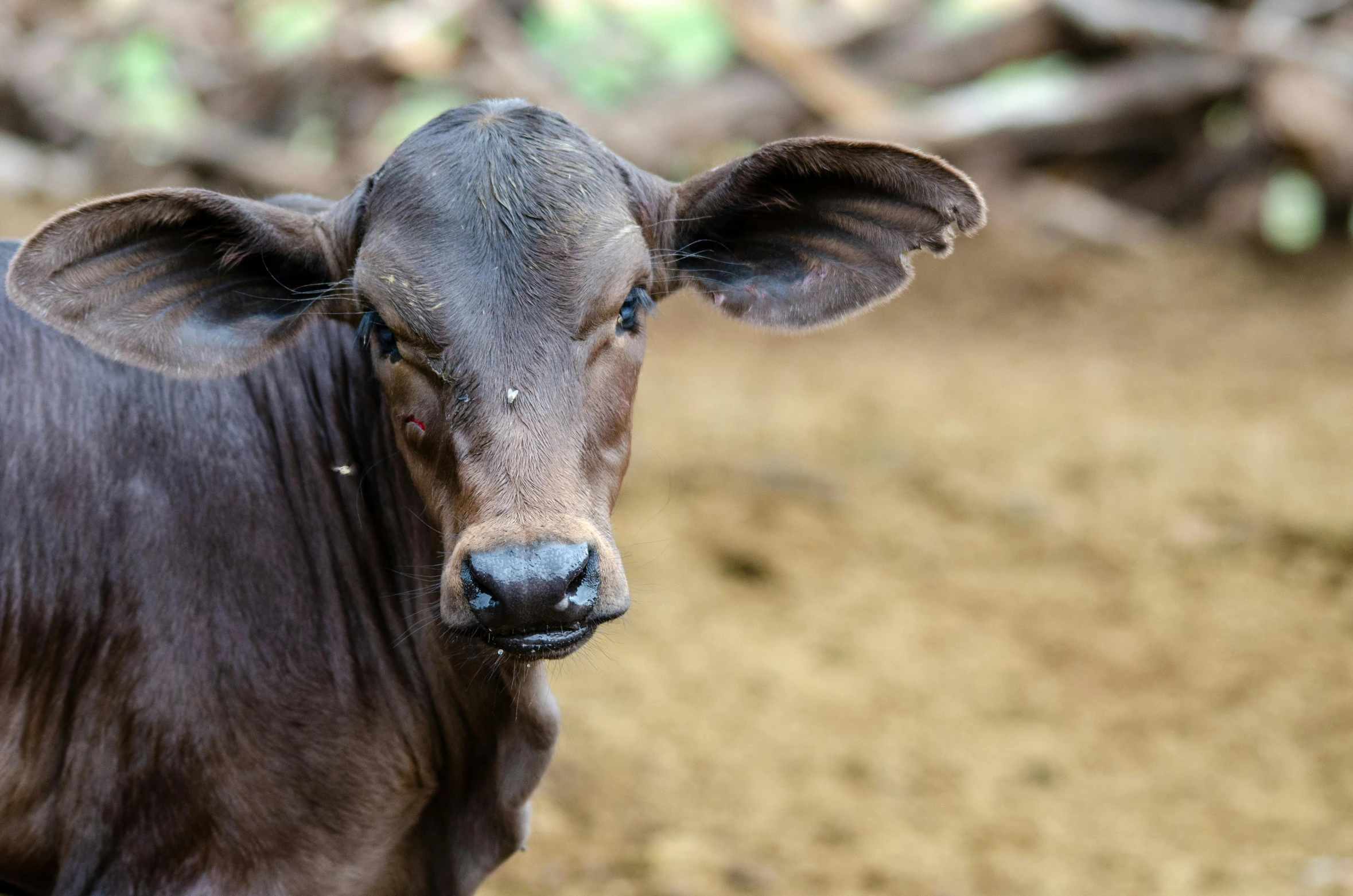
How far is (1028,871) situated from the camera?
17.9 feet

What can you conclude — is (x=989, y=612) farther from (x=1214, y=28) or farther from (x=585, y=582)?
(x=1214, y=28)

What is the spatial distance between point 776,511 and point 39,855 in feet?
18.1

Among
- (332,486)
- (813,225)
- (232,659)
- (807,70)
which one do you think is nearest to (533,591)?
(232,659)

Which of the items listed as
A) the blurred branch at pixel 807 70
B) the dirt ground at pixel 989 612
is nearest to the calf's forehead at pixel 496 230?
the dirt ground at pixel 989 612

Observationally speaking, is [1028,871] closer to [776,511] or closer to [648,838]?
[648,838]

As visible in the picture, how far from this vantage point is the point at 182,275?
3.57 metres

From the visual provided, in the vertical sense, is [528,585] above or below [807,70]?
below

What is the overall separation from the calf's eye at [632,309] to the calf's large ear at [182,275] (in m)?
0.83

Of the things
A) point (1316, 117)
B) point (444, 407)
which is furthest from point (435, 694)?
point (1316, 117)

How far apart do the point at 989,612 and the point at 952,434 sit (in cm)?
217

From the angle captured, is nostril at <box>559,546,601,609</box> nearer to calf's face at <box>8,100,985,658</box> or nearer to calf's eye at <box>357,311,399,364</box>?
calf's face at <box>8,100,985,658</box>

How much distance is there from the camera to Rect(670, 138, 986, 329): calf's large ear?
3617 millimetres

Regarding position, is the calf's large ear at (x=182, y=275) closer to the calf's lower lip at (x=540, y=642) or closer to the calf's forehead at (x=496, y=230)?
the calf's forehead at (x=496, y=230)

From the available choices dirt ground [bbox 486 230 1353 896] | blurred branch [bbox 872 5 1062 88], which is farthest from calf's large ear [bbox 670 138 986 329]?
blurred branch [bbox 872 5 1062 88]
